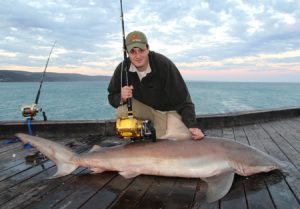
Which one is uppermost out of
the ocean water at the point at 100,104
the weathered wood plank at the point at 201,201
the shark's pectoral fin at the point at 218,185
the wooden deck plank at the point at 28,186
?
the shark's pectoral fin at the point at 218,185

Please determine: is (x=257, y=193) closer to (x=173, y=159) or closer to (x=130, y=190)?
(x=173, y=159)

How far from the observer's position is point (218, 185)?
3.35 metres

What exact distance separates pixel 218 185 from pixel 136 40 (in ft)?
7.45

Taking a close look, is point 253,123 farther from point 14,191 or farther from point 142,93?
point 14,191

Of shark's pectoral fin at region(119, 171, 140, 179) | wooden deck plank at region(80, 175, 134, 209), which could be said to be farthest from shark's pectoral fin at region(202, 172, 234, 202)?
wooden deck plank at region(80, 175, 134, 209)

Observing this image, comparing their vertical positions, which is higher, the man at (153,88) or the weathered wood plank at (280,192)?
the man at (153,88)

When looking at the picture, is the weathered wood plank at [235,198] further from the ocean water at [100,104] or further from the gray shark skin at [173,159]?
the ocean water at [100,104]

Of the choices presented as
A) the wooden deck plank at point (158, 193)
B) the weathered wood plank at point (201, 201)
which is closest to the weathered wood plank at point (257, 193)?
the weathered wood plank at point (201, 201)

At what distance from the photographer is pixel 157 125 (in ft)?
17.1

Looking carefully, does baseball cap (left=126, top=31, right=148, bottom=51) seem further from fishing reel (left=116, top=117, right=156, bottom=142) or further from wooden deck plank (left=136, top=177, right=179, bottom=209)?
wooden deck plank (left=136, top=177, right=179, bottom=209)

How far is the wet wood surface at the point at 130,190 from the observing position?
10.1ft

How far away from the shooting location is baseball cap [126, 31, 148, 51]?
14.7 ft

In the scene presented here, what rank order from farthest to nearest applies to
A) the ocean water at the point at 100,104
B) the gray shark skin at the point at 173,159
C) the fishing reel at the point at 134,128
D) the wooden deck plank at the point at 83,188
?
the ocean water at the point at 100,104 → the fishing reel at the point at 134,128 → the gray shark skin at the point at 173,159 → the wooden deck plank at the point at 83,188

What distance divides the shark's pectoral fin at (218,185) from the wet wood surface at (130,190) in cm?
6
